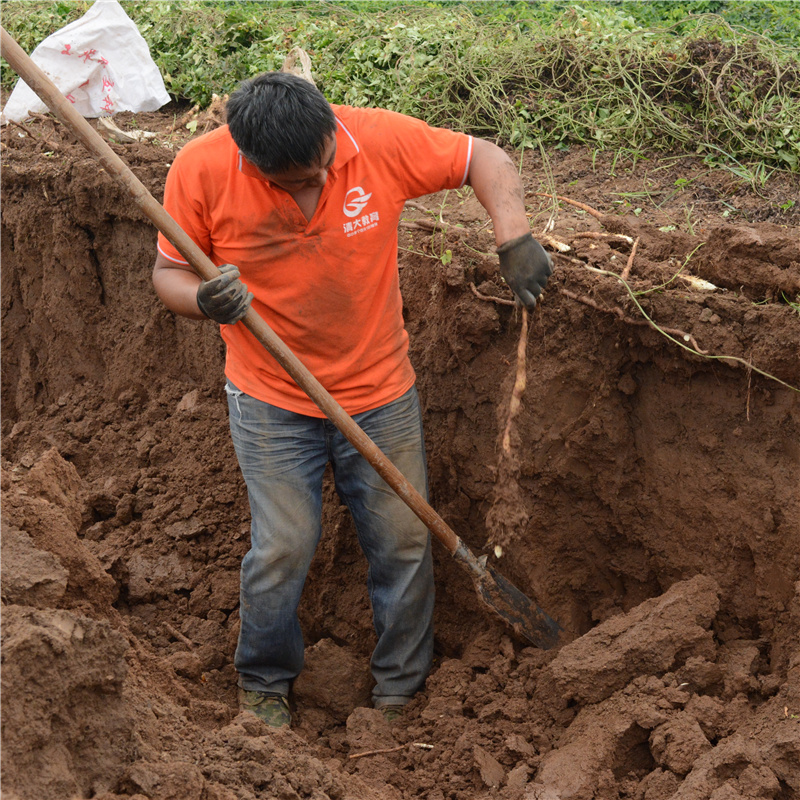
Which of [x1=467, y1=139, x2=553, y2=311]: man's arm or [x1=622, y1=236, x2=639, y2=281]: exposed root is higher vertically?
[x1=467, y1=139, x2=553, y2=311]: man's arm

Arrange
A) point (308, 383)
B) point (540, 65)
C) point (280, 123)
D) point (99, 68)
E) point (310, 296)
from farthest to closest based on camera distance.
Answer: point (99, 68), point (540, 65), point (310, 296), point (308, 383), point (280, 123)

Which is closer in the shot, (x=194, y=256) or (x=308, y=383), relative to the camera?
(x=194, y=256)

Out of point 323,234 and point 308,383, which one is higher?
point 323,234

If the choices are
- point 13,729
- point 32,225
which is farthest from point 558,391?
point 32,225

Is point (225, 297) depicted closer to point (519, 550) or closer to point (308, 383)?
point (308, 383)

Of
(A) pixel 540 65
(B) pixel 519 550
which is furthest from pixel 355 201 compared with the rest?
(A) pixel 540 65

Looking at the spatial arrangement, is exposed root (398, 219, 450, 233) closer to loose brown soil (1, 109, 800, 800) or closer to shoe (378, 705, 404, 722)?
loose brown soil (1, 109, 800, 800)

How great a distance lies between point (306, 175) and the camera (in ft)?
9.25

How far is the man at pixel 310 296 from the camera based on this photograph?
2.85 metres

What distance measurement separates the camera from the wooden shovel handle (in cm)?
265

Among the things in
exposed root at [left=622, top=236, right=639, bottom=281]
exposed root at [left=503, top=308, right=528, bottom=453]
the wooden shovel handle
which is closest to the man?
the wooden shovel handle

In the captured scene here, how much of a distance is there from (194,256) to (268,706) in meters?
1.85

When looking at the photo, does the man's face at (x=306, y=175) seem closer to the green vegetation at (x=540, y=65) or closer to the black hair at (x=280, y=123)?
the black hair at (x=280, y=123)

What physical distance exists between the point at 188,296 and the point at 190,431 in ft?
6.48
